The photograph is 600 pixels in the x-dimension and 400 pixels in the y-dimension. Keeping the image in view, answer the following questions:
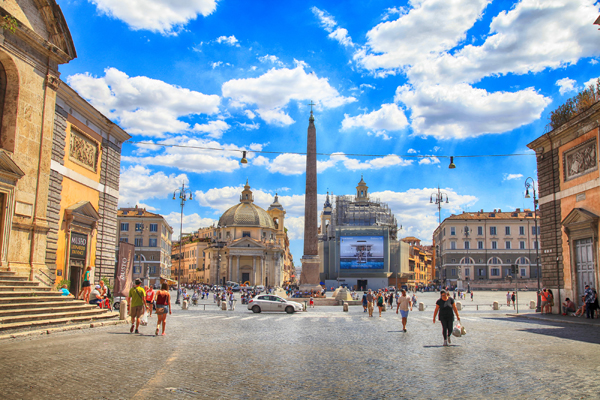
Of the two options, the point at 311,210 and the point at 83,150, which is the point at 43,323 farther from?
the point at 311,210

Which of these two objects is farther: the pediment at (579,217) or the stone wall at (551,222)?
the stone wall at (551,222)

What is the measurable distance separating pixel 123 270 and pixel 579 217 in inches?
727

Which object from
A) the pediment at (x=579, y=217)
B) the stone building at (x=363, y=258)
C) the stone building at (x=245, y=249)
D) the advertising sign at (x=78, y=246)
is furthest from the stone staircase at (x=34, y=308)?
the stone building at (x=245, y=249)

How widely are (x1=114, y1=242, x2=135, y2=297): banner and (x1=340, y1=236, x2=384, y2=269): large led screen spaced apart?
62261mm

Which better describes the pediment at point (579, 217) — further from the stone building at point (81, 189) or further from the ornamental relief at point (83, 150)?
the ornamental relief at point (83, 150)

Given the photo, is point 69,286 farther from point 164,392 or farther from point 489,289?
point 489,289

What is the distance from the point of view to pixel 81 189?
2003 cm

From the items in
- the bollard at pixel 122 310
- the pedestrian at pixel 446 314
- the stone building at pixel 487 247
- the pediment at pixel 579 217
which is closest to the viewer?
the pedestrian at pixel 446 314

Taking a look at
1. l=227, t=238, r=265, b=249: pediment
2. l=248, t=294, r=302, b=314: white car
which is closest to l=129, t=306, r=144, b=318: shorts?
l=248, t=294, r=302, b=314: white car

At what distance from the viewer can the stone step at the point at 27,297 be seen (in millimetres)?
12947

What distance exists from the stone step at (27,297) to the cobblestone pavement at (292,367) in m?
1.80

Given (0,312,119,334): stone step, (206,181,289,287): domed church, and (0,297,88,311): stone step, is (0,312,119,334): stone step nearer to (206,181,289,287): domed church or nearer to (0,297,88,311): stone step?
(0,297,88,311): stone step

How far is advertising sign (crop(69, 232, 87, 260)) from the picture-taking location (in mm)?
19438

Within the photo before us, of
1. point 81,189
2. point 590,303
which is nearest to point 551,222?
point 590,303
